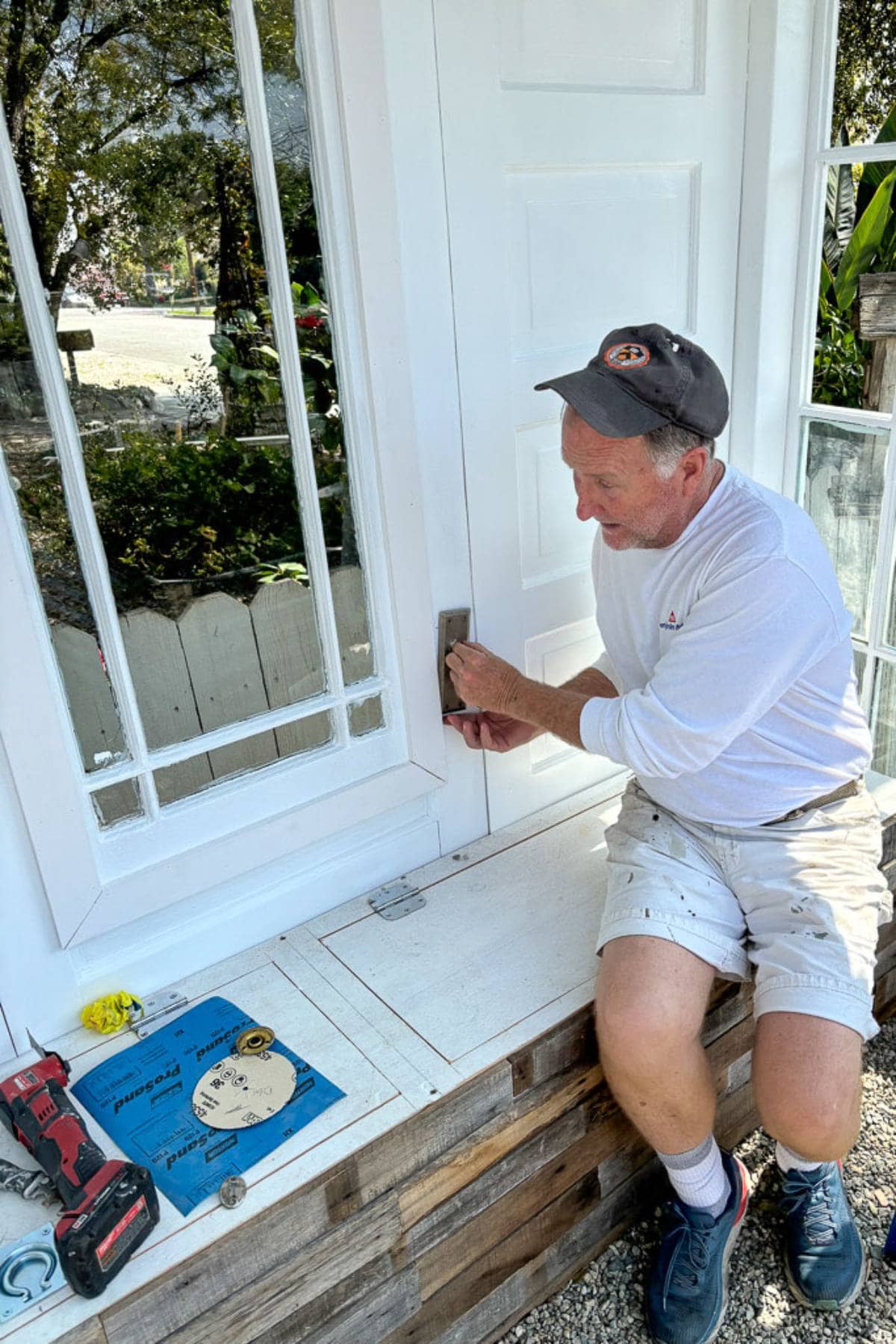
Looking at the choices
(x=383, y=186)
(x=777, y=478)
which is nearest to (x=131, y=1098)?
(x=383, y=186)

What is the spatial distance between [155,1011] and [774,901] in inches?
41.5

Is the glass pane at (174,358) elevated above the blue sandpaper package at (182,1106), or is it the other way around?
the glass pane at (174,358)

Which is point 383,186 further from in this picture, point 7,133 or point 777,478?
point 777,478

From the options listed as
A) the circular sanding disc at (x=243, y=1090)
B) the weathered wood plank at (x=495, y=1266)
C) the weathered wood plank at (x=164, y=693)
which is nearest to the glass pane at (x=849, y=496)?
the weathered wood plank at (x=495, y=1266)

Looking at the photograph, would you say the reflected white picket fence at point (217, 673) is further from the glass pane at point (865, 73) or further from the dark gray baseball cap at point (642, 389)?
the glass pane at point (865, 73)

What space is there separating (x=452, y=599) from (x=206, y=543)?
514mm

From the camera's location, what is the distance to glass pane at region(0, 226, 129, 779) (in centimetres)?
126

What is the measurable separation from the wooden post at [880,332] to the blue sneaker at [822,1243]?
61.0 inches

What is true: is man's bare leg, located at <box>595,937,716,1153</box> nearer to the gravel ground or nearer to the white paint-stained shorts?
the white paint-stained shorts

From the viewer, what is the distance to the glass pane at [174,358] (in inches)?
49.2

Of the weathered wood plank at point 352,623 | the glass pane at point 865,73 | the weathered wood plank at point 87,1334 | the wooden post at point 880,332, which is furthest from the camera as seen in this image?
the wooden post at point 880,332

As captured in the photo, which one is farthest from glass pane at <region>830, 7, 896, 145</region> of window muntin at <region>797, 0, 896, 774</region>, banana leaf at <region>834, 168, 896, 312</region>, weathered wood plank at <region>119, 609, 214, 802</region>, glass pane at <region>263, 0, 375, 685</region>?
weathered wood plank at <region>119, 609, 214, 802</region>

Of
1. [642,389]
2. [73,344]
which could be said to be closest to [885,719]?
[642,389]

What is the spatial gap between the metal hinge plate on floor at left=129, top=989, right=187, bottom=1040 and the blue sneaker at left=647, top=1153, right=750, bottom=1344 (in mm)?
909
